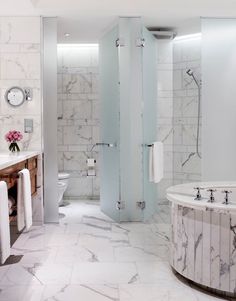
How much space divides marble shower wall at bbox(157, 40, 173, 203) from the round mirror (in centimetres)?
196

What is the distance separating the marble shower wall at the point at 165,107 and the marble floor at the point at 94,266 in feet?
3.45

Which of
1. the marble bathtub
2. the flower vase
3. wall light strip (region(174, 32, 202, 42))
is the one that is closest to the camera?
the marble bathtub

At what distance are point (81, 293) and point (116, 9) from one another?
2.97m

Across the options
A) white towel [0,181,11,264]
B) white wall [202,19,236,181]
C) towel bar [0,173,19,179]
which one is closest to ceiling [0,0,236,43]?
white wall [202,19,236,181]

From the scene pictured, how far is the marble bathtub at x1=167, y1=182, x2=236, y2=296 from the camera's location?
221 centimetres

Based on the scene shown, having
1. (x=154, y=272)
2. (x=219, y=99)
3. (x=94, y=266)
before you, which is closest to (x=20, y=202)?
(x=94, y=266)

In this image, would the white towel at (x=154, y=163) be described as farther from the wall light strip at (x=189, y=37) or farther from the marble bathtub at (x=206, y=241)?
the wall light strip at (x=189, y=37)

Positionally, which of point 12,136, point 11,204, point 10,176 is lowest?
point 11,204

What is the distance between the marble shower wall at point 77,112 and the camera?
555cm

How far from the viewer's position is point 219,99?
4309 millimetres

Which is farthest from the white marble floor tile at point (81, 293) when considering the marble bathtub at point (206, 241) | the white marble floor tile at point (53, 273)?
the marble bathtub at point (206, 241)

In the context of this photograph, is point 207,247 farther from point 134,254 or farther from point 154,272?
point 134,254

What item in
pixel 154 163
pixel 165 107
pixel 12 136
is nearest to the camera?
pixel 12 136

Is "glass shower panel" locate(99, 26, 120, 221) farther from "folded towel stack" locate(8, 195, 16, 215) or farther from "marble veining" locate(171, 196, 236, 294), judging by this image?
"marble veining" locate(171, 196, 236, 294)
